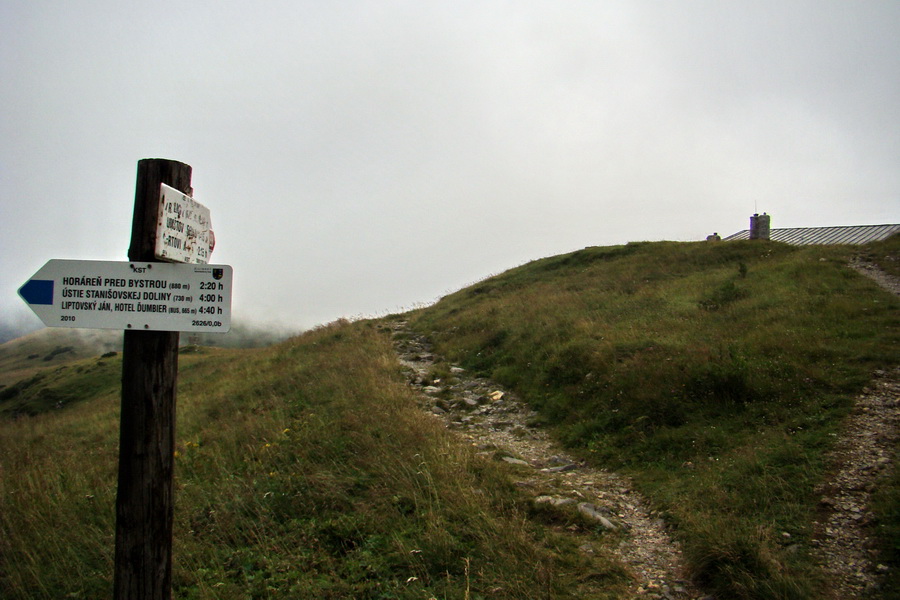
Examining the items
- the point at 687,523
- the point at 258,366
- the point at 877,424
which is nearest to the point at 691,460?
the point at 687,523

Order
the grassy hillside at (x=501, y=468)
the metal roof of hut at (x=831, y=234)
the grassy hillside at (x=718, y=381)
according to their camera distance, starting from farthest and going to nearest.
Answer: the metal roof of hut at (x=831, y=234)
the grassy hillside at (x=718, y=381)
the grassy hillside at (x=501, y=468)

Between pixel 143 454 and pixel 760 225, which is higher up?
pixel 760 225

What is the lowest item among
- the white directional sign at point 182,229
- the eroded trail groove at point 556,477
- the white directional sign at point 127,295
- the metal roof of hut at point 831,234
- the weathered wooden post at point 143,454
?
the eroded trail groove at point 556,477

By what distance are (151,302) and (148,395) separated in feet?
2.01

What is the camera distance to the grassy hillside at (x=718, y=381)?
545 cm

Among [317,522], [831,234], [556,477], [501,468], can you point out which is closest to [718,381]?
[556,477]

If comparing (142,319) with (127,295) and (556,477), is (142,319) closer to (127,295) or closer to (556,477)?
(127,295)

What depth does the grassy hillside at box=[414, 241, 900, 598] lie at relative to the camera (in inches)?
215

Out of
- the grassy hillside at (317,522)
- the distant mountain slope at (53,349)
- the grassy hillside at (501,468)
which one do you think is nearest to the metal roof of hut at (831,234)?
the grassy hillside at (501,468)

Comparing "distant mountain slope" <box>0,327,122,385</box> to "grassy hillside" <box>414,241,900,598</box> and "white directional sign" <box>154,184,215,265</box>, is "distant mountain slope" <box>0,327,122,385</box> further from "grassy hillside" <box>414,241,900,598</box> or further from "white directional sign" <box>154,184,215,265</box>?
"white directional sign" <box>154,184,215,265</box>

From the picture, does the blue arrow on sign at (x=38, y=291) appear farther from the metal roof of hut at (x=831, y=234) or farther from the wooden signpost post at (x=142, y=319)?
the metal roof of hut at (x=831, y=234)

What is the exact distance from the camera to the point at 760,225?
96.8ft

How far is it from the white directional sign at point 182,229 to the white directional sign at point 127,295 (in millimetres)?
180

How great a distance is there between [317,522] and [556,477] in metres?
3.48
